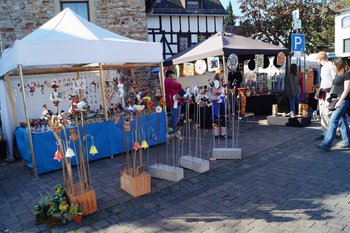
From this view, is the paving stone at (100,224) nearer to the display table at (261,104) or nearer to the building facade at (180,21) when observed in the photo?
the display table at (261,104)

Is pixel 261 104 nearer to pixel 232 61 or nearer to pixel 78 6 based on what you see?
pixel 232 61

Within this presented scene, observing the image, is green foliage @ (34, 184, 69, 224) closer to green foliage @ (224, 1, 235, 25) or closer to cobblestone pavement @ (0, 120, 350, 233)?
cobblestone pavement @ (0, 120, 350, 233)

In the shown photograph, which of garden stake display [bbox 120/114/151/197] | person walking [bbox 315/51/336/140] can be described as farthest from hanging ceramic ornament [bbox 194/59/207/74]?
garden stake display [bbox 120/114/151/197]

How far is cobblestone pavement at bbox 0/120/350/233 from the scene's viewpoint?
3.20 m

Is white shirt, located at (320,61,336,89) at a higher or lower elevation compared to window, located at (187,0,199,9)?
lower

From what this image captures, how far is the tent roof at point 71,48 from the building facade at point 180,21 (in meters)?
7.87

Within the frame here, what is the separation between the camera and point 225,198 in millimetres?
3789

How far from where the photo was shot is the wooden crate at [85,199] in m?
3.41

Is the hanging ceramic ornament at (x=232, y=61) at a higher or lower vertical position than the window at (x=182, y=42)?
lower

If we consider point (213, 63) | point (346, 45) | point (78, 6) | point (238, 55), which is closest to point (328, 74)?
point (238, 55)

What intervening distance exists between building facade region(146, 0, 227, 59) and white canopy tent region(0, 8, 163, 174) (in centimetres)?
787

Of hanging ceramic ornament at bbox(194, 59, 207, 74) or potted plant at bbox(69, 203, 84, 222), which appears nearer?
potted plant at bbox(69, 203, 84, 222)

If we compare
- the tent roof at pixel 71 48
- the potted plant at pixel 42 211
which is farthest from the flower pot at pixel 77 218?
the tent roof at pixel 71 48

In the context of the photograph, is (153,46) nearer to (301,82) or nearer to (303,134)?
(303,134)
